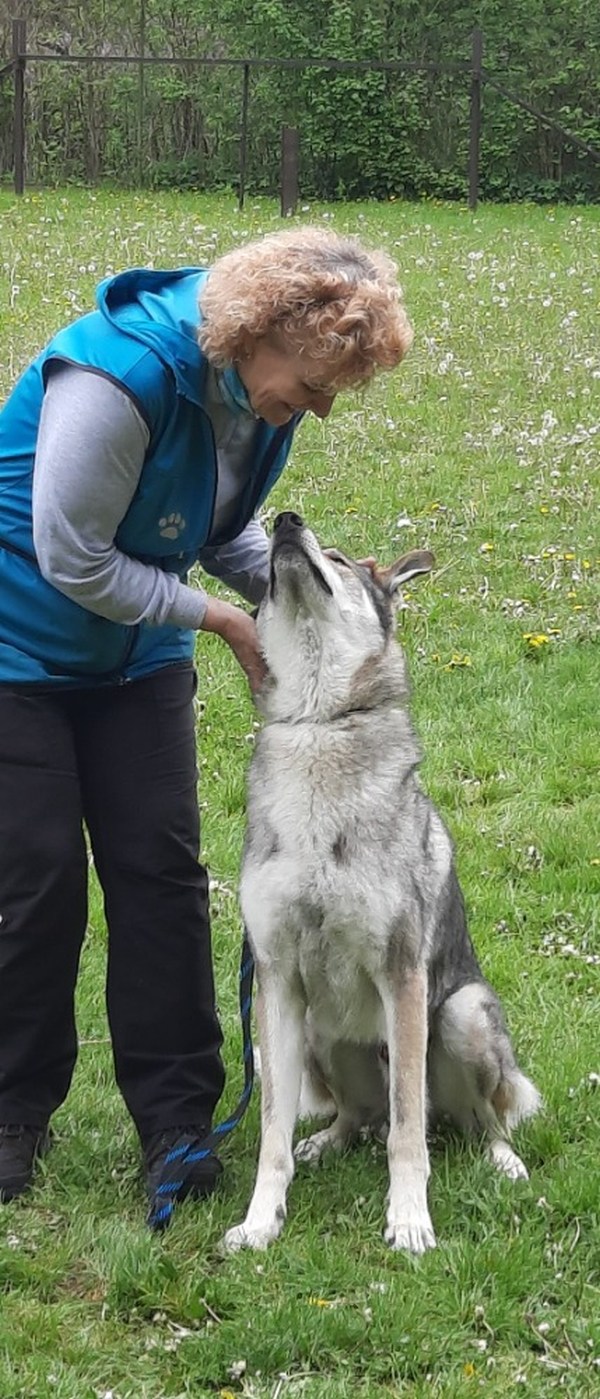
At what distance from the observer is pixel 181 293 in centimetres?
363

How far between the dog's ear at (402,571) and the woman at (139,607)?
0.33m

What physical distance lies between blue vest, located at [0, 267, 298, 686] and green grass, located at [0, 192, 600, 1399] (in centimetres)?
131

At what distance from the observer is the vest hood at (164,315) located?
11.4ft

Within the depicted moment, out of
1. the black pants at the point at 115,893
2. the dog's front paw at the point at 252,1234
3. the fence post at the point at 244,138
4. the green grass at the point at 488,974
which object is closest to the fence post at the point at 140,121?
the fence post at the point at 244,138

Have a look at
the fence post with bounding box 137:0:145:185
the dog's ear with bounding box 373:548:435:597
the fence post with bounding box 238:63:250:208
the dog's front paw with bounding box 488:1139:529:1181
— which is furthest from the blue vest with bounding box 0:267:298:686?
the fence post with bounding box 137:0:145:185

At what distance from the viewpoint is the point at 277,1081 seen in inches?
154

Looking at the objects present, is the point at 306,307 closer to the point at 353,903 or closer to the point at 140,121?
the point at 353,903

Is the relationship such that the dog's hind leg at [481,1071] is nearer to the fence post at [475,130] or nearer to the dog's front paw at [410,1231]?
the dog's front paw at [410,1231]

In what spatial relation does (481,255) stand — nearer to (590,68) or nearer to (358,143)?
(358,143)

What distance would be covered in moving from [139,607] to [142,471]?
0.30m

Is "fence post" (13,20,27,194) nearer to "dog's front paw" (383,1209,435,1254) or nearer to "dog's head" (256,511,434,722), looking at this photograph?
"dog's head" (256,511,434,722)

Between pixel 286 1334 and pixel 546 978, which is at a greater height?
pixel 286 1334

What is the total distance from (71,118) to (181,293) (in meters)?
25.2

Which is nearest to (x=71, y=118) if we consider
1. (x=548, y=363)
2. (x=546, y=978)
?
(x=548, y=363)
